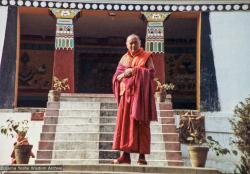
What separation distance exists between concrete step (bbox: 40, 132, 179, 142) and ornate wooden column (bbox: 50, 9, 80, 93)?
338 centimetres

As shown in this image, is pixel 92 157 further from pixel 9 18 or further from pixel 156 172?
pixel 9 18

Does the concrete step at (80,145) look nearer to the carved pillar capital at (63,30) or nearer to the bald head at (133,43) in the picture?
the bald head at (133,43)

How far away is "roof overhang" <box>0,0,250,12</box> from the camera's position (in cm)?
1375

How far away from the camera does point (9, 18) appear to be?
45.0ft

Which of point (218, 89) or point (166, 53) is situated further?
point (166, 53)

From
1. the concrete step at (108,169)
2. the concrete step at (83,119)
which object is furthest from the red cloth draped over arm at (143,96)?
the concrete step at (83,119)

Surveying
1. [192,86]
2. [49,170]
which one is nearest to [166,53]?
[192,86]

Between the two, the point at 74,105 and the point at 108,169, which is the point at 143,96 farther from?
the point at 74,105

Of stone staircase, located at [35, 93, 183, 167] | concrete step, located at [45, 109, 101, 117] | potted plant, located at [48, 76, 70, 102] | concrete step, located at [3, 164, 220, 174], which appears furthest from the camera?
potted plant, located at [48, 76, 70, 102]

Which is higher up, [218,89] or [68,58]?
[68,58]

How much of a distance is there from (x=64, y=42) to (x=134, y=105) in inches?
274

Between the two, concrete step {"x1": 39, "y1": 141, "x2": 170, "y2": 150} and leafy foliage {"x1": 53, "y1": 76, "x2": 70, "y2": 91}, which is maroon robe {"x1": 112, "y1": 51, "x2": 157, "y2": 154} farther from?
leafy foliage {"x1": 53, "y1": 76, "x2": 70, "y2": 91}

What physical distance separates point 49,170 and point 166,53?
35.8 ft

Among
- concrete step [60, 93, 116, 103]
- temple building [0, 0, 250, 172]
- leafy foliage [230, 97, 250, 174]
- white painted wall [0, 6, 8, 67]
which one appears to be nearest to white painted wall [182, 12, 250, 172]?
temple building [0, 0, 250, 172]
